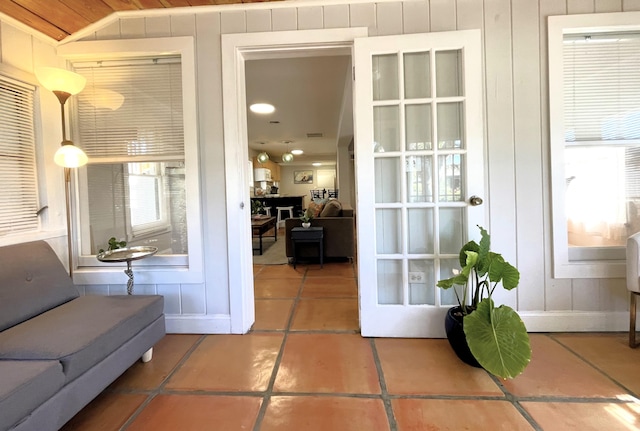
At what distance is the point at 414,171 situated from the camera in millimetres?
2074

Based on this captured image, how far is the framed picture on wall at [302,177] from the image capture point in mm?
11500

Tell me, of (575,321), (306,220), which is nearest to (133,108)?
(306,220)

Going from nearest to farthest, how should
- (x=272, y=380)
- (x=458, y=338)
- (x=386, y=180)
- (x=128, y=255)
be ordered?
(x=272, y=380) < (x=458, y=338) < (x=128, y=255) < (x=386, y=180)

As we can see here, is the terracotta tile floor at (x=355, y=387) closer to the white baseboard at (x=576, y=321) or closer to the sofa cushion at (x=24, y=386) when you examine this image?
the white baseboard at (x=576, y=321)

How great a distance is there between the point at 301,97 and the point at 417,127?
2.43 metres

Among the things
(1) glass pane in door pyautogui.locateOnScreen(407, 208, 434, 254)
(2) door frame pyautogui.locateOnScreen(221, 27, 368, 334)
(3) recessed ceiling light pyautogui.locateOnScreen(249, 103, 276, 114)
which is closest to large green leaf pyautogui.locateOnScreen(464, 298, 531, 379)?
(1) glass pane in door pyautogui.locateOnScreen(407, 208, 434, 254)

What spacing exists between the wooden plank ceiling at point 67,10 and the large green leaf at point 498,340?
94.2 inches

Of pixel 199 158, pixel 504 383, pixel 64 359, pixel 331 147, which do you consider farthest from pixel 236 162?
pixel 331 147

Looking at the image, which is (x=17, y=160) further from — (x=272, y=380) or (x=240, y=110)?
(x=272, y=380)

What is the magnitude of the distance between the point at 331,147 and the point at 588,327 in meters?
→ 6.96

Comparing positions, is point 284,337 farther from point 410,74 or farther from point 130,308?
point 410,74

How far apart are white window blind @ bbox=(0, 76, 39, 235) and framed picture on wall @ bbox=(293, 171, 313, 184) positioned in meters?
9.55

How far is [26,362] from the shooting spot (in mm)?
1161

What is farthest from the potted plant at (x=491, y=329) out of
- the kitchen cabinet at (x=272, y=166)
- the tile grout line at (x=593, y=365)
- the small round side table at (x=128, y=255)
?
the kitchen cabinet at (x=272, y=166)
